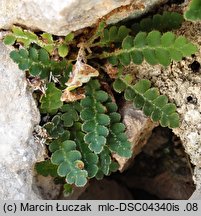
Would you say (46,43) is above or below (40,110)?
above

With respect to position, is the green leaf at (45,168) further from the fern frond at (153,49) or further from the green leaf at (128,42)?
the green leaf at (128,42)

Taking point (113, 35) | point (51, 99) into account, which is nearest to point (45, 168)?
point (51, 99)

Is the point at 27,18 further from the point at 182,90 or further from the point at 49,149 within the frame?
the point at 182,90

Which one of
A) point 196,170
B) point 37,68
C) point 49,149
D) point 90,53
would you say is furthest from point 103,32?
point 196,170

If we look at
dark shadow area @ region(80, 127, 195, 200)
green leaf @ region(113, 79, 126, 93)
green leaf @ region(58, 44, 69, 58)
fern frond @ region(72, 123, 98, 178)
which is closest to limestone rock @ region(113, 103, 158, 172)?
green leaf @ region(113, 79, 126, 93)

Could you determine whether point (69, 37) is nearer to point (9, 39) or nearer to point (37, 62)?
point (37, 62)

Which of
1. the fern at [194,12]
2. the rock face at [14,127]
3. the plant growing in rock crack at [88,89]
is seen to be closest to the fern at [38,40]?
the plant growing in rock crack at [88,89]
